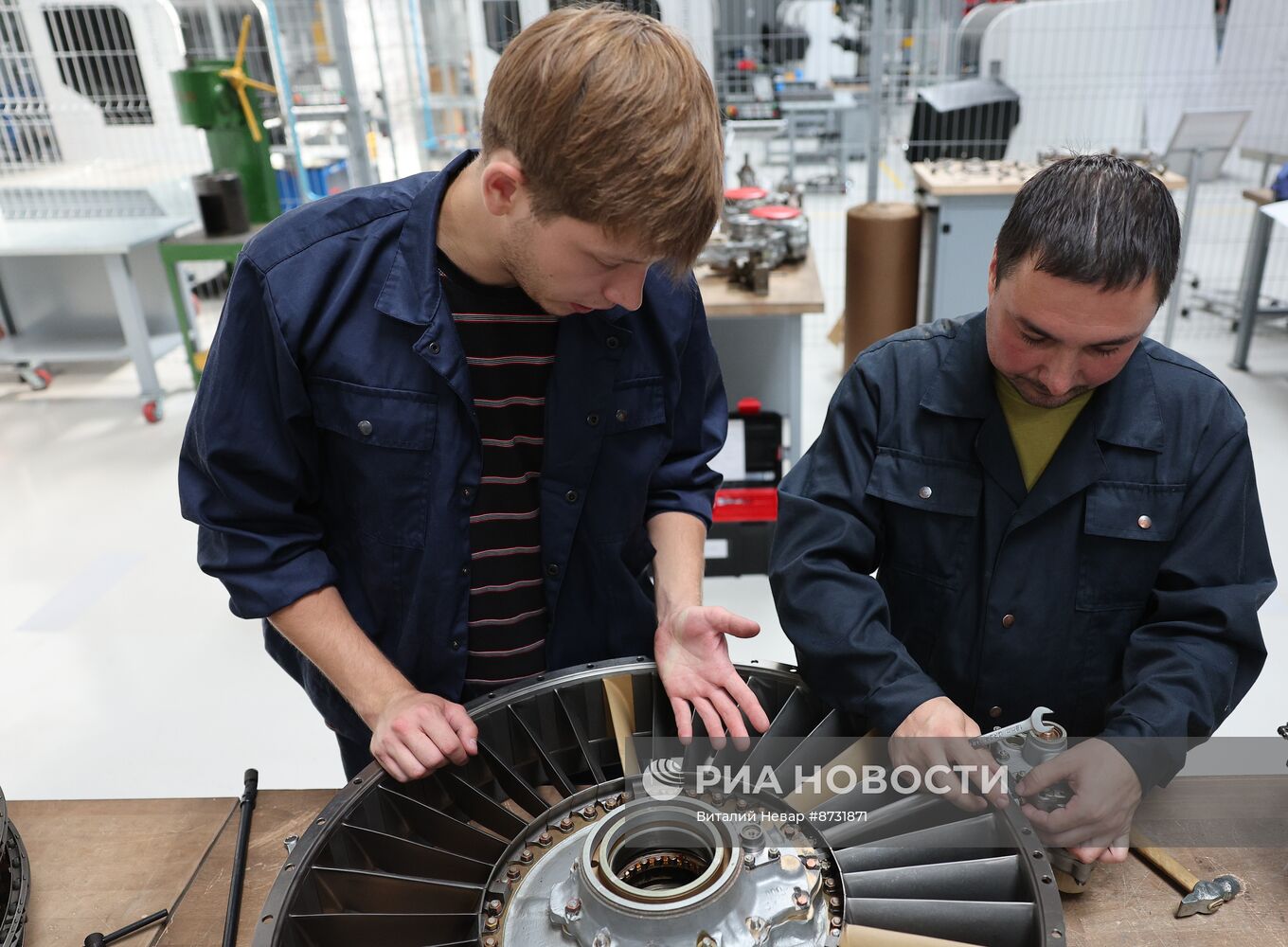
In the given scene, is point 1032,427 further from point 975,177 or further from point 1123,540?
point 975,177

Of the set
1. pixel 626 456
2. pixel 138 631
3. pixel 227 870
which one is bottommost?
pixel 138 631

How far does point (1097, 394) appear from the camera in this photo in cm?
142

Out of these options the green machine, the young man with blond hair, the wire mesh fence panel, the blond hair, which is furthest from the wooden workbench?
the wire mesh fence panel

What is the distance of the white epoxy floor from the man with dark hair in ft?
4.08

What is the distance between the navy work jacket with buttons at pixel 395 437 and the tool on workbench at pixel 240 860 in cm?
20

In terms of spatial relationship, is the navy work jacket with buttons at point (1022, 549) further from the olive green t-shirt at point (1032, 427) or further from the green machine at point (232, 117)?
the green machine at point (232, 117)

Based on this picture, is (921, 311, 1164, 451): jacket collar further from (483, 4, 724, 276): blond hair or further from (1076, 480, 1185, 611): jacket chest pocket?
(483, 4, 724, 276): blond hair

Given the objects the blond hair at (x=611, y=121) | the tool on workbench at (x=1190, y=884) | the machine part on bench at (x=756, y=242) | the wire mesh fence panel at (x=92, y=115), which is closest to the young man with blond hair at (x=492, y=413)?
the blond hair at (x=611, y=121)

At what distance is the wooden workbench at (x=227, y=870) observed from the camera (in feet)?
3.79

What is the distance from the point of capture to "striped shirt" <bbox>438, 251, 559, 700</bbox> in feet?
4.59

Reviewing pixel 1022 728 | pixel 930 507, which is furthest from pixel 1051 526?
pixel 1022 728

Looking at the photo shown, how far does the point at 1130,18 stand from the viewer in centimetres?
686

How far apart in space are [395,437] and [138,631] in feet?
10.2

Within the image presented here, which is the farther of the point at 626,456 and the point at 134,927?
the point at 626,456
